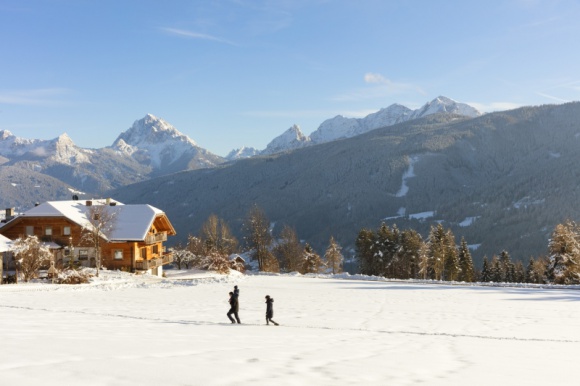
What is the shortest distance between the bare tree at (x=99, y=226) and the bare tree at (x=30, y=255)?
782 cm

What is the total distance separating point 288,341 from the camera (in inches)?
546

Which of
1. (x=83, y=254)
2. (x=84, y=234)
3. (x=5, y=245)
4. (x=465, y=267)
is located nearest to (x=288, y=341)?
(x=5, y=245)

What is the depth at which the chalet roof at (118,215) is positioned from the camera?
5094cm

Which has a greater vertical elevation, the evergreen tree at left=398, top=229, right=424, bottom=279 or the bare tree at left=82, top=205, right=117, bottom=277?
the bare tree at left=82, top=205, right=117, bottom=277

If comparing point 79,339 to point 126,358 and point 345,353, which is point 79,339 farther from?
point 345,353

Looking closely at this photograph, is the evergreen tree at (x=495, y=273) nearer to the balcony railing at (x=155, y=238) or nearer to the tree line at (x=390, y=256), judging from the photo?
the tree line at (x=390, y=256)

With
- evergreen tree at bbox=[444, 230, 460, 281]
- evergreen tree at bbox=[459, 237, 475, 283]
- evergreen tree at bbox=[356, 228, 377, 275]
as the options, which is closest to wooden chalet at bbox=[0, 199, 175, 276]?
evergreen tree at bbox=[356, 228, 377, 275]

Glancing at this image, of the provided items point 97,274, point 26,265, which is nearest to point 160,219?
point 97,274

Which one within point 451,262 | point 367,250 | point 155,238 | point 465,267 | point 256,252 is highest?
point 155,238

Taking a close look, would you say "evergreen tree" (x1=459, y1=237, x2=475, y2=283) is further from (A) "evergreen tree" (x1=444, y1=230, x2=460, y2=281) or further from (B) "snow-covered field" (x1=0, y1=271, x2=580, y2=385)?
(B) "snow-covered field" (x1=0, y1=271, x2=580, y2=385)

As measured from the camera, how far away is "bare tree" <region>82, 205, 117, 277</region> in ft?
158

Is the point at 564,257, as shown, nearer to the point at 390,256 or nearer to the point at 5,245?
the point at 390,256

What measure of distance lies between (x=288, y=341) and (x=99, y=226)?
39.5m

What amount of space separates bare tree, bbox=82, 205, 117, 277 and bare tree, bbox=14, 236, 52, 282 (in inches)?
308
